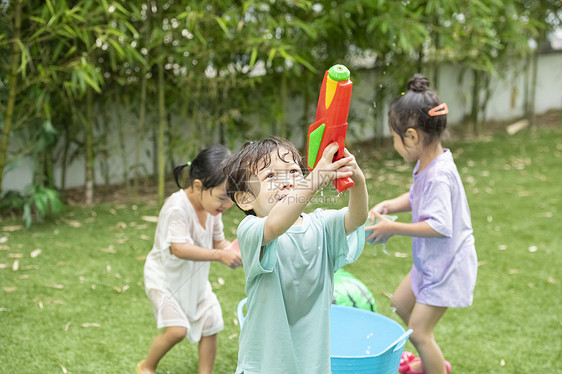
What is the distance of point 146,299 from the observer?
3.29 m

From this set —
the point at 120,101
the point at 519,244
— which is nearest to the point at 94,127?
the point at 120,101

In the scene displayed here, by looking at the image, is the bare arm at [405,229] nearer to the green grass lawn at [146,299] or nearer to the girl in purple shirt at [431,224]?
the girl in purple shirt at [431,224]

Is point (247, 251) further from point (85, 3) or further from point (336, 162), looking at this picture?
point (85, 3)

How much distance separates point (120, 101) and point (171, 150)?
0.55 meters

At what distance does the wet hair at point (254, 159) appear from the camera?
5.16 ft

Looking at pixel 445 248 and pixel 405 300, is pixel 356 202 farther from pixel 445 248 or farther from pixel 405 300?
pixel 405 300

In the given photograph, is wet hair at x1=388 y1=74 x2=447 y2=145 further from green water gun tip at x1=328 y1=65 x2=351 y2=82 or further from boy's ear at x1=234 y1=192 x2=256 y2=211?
green water gun tip at x1=328 y1=65 x2=351 y2=82

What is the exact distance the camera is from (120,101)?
17.0 ft

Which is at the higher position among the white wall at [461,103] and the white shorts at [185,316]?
the white wall at [461,103]

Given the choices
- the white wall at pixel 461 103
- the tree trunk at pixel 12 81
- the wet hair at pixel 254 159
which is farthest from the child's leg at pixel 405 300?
the white wall at pixel 461 103

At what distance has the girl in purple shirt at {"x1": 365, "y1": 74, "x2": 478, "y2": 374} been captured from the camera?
87.7 inches

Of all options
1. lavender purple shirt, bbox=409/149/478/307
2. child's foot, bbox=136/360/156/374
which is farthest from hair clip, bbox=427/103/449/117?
child's foot, bbox=136/360/156/374

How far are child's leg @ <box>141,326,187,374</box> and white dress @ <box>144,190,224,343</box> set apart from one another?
1.0 inches

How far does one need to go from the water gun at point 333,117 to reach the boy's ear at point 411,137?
3.44 ft
